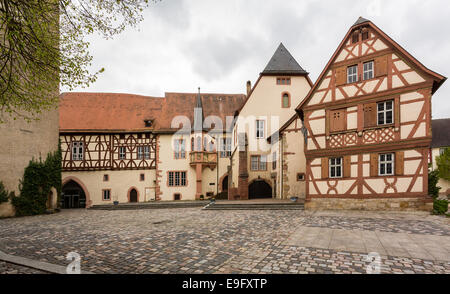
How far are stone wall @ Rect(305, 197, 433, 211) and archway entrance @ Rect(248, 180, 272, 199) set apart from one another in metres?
8.87

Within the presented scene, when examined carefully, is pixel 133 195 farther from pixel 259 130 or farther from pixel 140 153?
pixel 259 130

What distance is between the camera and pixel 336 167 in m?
14.3

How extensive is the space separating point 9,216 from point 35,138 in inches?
212

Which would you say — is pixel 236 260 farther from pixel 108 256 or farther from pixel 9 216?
pixel 9 216

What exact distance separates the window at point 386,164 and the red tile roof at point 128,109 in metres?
17.5

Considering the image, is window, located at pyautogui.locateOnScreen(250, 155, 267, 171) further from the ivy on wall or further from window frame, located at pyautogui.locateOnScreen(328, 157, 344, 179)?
Result: the ivy on wall

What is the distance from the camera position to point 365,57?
13680 mm

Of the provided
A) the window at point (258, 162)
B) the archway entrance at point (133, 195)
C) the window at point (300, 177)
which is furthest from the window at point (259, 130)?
the archway entrance at point (133, 195)

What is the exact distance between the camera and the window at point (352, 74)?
1404 cm

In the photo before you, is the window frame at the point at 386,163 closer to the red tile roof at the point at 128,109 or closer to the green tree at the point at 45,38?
the green tree at the point at 45,38

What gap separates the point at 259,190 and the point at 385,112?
1323 centimetres

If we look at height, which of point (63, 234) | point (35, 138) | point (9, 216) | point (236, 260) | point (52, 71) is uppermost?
point (52, 71)

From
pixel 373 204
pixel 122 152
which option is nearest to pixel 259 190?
pixel 373 204
